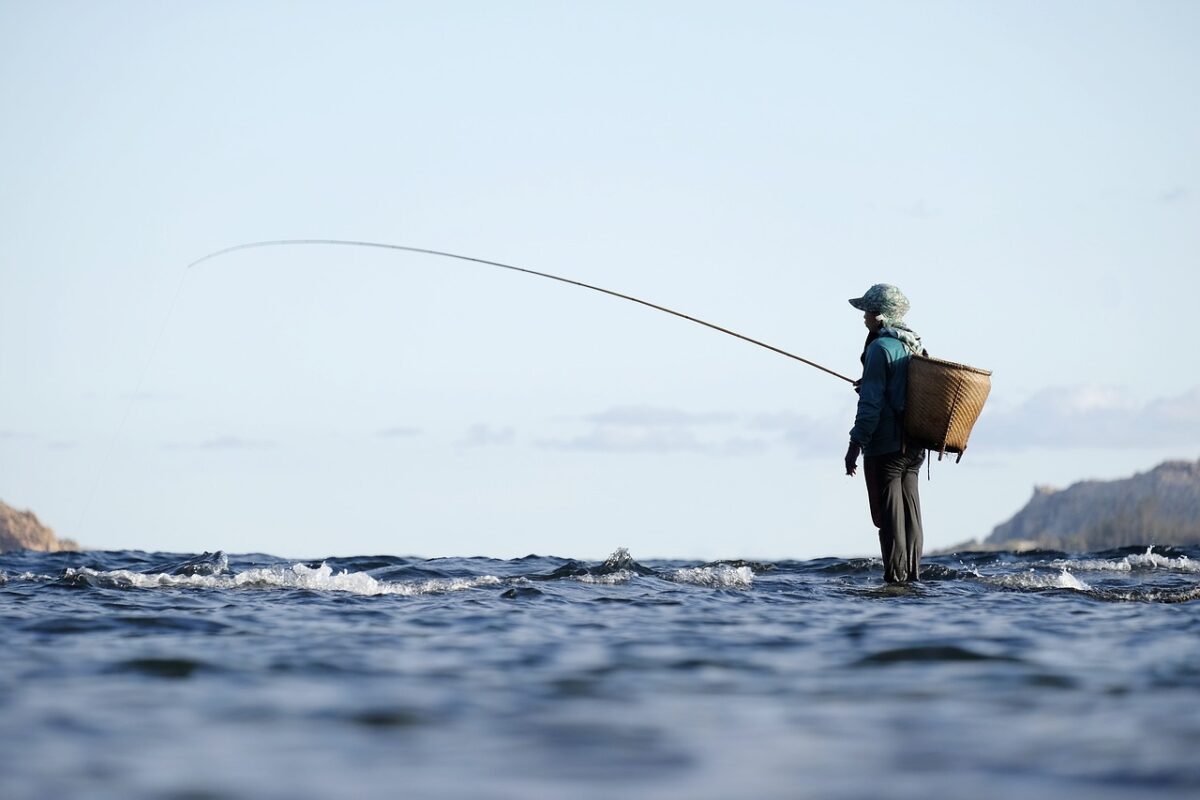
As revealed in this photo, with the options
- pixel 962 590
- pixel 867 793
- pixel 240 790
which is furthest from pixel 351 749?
pixel 962 590

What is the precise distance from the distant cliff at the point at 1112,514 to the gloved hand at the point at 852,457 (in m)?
37.3

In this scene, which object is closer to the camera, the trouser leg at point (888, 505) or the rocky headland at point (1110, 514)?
the trouser leg at point (888, 505)

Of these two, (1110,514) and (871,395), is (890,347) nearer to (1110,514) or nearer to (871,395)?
(871,395)

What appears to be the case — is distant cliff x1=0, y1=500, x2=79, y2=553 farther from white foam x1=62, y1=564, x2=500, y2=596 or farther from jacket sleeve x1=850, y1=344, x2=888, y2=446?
jacket sleeve x1=850, y1=344, x2=888, y2=446

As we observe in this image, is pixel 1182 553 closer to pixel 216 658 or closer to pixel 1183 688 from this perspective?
pixel 1183 688

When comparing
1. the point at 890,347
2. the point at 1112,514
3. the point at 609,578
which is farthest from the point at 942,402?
the point at 1112,514

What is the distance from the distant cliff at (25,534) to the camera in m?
31.2

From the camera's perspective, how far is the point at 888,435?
37.6 ft

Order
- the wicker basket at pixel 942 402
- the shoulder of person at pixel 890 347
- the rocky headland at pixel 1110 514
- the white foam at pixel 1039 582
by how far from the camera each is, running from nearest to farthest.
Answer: the wicker basket at pixel 942 402 → the shoulder of person at pixel 890 347 → the white foam at pixel 1039 582 → the rocky headland at pixel 1110 514

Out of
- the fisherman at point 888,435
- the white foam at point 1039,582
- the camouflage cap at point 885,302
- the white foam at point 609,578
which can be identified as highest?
the camouflage cap at point 885,302

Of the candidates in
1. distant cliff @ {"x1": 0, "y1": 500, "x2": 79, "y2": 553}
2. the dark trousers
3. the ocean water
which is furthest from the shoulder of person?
distant cliff @ {"x1": 0, "y1": 500, "x2": 79, "y2": 553}

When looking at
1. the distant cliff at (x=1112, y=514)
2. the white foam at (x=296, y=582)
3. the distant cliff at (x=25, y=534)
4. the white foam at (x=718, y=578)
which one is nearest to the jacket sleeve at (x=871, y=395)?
the white foam at (x=718, y=578)

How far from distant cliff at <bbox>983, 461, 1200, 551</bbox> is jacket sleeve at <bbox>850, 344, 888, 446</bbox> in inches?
1472

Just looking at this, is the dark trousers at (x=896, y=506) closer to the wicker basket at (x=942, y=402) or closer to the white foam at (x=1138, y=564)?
the wicker basket at (x=942, y=402)
